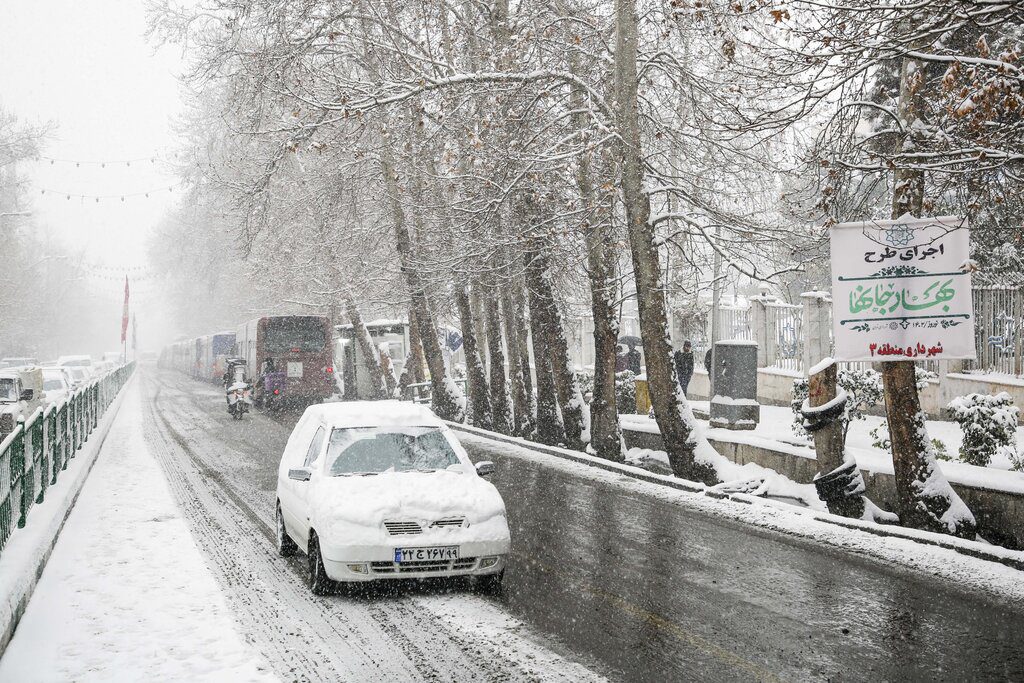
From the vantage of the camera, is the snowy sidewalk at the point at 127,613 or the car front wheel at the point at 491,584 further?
the car front wheel at the point at 491,584

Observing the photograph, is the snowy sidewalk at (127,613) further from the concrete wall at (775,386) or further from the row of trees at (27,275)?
the row of trees at (27,275)

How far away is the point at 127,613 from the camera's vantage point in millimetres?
7258

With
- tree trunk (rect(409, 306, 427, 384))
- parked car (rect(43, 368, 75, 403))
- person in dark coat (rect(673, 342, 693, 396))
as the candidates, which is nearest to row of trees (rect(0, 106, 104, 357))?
parked car (rect(43, 368, 75, 403))

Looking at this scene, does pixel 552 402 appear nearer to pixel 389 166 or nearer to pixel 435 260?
pixel 435 260

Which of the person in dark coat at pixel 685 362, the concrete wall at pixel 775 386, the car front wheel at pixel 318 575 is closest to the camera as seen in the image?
the car front wheel at pixel 318 575

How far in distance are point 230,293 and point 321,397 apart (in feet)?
107

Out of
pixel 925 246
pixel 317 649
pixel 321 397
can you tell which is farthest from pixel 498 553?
pixel 321 397

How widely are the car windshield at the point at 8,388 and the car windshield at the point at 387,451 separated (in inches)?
657

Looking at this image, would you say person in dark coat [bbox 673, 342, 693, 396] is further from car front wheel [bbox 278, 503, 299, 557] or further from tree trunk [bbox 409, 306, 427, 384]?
car front wheel [bbox 278, 503, 299, 557]

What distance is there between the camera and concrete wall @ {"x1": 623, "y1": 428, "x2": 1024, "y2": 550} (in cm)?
948

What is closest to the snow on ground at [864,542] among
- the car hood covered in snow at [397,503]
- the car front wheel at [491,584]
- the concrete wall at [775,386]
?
the car front wheel at [491,584]

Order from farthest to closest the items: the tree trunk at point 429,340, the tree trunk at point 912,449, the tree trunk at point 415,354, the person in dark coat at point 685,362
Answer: the tree trunk at point 415,354, the tree trunk at point 429,340, the person in dark coat at point 685,362, the tree trunk at point 912,449

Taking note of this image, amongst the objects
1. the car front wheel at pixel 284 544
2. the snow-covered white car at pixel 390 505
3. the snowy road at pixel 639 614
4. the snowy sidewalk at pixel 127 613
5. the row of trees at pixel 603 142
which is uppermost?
the row of trees at pixel 603 142

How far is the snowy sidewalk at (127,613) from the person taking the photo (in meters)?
6.00
